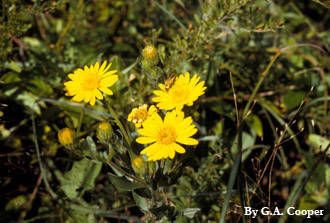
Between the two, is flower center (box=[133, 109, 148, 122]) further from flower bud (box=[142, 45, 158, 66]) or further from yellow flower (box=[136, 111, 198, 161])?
flower bud (box=[142, 45, 158, 66])

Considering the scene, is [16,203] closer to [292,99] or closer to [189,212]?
[189,212]

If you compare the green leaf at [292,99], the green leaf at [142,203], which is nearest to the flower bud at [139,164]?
the green leaf at [142,203]

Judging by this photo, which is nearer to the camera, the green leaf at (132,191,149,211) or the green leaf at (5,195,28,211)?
the green leaf at (132,191,149,211)

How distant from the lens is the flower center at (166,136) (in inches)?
46.9

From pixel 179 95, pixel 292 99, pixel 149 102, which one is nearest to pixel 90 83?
pixel 179 95

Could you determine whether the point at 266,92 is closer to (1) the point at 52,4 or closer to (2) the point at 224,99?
(2) the point at 224,99

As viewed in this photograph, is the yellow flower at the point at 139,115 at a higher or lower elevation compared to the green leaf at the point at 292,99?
lower

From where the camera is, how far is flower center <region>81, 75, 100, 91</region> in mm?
1312

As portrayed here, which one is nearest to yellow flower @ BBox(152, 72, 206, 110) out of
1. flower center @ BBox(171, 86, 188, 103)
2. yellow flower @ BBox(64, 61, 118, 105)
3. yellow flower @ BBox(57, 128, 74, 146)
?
flower center @ BBox(171, 86, 188, 103)

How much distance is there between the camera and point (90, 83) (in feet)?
4.35

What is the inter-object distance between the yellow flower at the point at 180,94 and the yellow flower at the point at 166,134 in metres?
0.03

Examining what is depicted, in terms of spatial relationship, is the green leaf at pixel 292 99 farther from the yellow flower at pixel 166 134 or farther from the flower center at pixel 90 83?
the flower center at pixel 90 83

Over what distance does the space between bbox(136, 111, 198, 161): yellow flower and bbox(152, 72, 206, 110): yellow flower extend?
0.09 feet

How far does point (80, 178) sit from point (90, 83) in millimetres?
432
